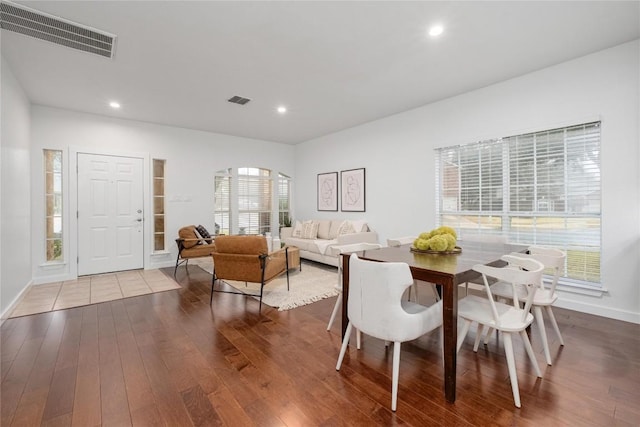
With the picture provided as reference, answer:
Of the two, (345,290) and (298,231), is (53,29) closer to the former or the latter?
(345,290)

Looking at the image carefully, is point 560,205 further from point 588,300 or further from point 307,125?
point 307,125

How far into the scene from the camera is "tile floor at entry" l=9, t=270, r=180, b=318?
11.7 ft

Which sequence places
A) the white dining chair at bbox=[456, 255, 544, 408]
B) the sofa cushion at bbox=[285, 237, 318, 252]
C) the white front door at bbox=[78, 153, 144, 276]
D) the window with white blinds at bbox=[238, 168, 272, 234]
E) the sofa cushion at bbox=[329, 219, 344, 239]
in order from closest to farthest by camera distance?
the white dining chair at bbox=[456, 255, 544, 408] < the white front door at bbox=[78, 153, 144, 276] < the sofa cushion at bbox=[285, 237, 318, 252] < the sofa cushion at bbox=[329, 219, 344, 239] < the window with white blinds at bbox=[238, 168, 272, 234]

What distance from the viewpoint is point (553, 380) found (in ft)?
6.58

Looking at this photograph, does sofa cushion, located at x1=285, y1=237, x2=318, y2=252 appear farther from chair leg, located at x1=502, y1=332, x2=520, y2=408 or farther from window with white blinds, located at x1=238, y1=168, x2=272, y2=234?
chair leg, located at x1=502, y1=332, x2=520, y2=408

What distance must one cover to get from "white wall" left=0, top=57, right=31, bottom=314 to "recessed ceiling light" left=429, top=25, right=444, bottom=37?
442 cm

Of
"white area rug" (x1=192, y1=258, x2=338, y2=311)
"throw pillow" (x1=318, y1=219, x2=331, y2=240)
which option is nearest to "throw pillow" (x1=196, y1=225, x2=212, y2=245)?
"white area rug" (x1=192, y1=258, x2=338, y2=311)

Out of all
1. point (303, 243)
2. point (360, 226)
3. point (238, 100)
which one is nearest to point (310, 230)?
point (303, 243)

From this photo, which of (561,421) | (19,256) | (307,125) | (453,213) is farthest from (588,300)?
(19,256)

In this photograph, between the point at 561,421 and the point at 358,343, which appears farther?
the point at 358,343

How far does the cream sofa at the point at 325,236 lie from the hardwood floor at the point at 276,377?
2.29 metres

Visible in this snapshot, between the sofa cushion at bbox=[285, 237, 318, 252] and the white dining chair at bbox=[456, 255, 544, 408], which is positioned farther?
the sofa cushion at bbox=[285, 237, 318, 252]

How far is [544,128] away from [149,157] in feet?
20.6

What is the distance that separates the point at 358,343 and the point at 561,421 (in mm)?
1320
